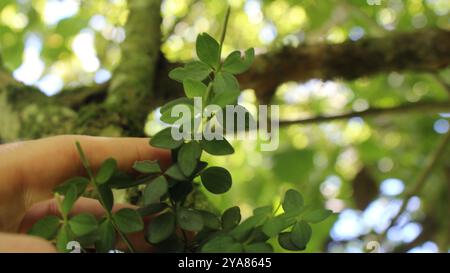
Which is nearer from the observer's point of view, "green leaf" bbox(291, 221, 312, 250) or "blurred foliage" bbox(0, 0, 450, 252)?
Answer: "green leaf" bbox(291, 221, 312, 250)

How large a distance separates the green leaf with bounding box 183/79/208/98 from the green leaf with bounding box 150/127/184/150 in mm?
34

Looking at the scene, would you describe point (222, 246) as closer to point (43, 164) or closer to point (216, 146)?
point (216, 146)

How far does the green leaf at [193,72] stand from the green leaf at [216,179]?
0.27ft

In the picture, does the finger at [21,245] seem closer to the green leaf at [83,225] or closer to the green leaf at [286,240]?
the green leaf at [83,225]

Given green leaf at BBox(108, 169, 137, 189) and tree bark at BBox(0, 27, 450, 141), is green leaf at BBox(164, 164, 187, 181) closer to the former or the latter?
green leaf at BBox(108, 169, 137, 189)

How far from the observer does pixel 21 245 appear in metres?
0.41

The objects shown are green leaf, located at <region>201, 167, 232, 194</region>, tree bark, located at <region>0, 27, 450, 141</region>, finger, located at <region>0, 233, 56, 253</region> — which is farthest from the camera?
tree bark, located at <region>0, 27, 450, 141</region>

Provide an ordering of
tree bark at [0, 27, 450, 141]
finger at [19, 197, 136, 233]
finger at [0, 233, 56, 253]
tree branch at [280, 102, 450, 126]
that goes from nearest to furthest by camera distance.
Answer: finger at [0, 233, 56, 253] < finger at [19, 197, 136, 233] < tree bark at [0, 27, 450, 141] < tree branch at [280, 102, 450, 126]

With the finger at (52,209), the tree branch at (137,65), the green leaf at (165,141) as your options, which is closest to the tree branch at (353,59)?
the tree branch at (137,65)

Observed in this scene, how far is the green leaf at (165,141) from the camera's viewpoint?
484 mm

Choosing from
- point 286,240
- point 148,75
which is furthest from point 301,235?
point 148,75

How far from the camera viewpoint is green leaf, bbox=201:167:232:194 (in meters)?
0.51

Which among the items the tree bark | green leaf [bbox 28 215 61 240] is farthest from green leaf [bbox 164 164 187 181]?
the tree bark

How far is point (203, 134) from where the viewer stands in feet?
1.60
